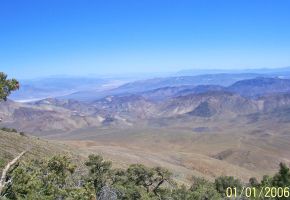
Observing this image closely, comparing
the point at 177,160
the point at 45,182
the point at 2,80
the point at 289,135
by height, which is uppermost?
the point at 2,80

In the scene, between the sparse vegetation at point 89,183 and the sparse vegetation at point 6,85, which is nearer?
the sparse vegetation at point 89,183

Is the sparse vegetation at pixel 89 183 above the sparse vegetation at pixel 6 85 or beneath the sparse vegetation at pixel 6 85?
beneath

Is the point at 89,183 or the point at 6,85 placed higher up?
the point at 6,85

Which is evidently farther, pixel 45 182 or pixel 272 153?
pixel 272 153

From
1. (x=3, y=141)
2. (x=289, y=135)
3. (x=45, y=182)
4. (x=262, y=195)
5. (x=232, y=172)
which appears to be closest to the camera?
(x=45, y=182)

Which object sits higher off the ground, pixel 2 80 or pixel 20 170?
pixel 2 80

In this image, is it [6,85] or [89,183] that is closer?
[89,183]

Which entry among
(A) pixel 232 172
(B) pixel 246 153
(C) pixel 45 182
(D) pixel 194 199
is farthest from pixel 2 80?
(B) pixel 246 153

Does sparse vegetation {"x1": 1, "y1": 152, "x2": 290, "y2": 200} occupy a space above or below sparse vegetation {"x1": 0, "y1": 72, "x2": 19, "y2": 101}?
below

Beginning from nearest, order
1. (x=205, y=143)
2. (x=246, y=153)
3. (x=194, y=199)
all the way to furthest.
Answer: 1. (x=194, y=199)
2. (x=246, y=153)
3. (x=205, y=143)

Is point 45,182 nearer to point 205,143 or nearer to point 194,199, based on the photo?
point 194,199

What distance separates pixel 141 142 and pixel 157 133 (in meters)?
20.4

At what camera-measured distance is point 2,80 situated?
25.5 m

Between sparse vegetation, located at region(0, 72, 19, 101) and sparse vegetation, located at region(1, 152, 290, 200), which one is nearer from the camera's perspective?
sparse vegetation, located at region(1, 152, 290, 200)
